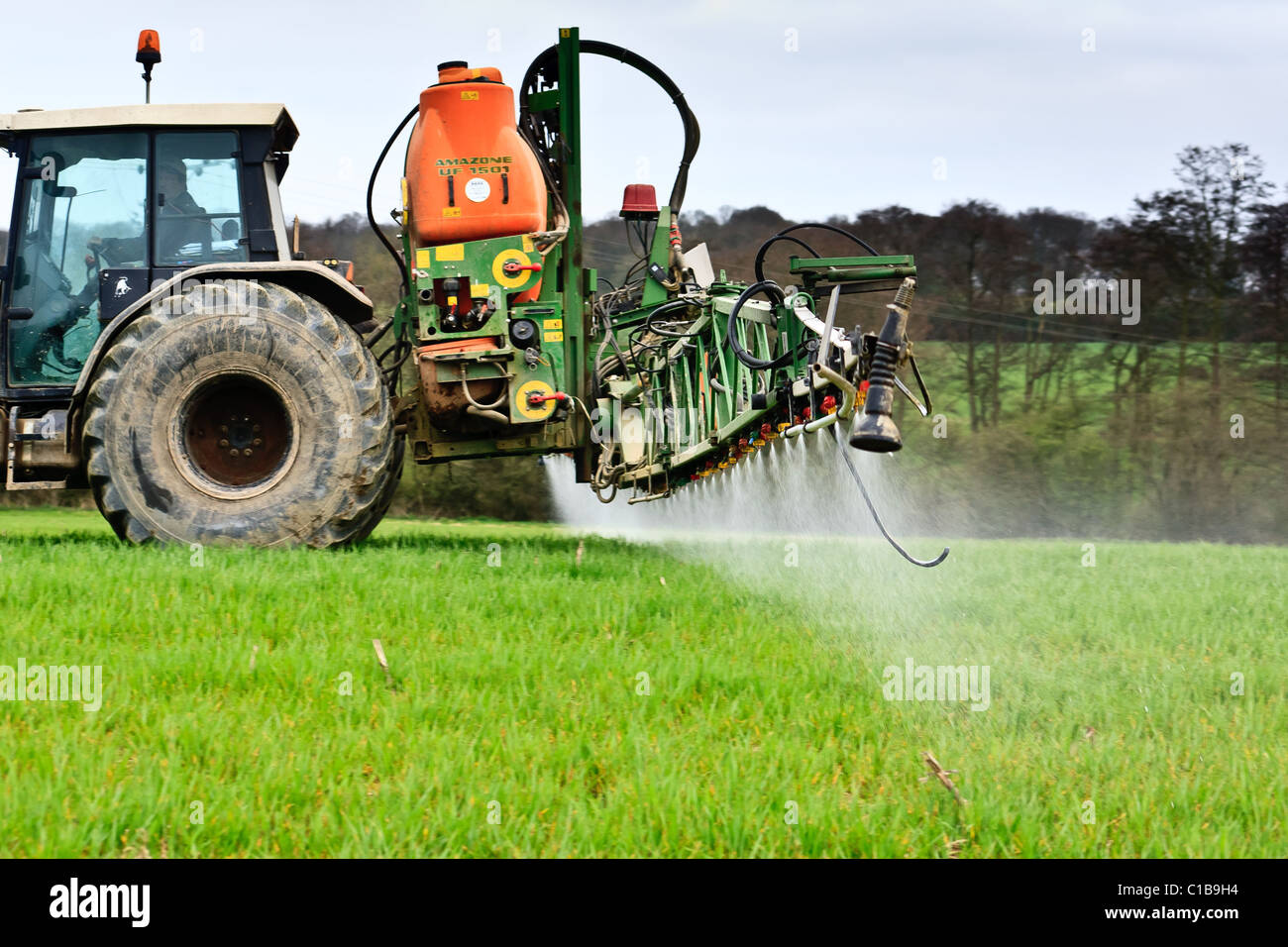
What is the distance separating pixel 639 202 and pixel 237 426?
3459 millimetres

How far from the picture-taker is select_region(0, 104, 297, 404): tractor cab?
294 inches

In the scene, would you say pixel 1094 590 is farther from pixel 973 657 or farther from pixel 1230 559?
pixel 1230 559

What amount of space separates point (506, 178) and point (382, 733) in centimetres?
470

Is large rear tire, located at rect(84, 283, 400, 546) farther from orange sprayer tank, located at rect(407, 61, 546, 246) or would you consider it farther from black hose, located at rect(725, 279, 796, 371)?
black hose, located at rect(725, 279, 796, 371)

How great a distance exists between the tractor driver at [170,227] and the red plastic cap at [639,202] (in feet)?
9.96

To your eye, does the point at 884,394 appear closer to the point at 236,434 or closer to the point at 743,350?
the point at 743,350

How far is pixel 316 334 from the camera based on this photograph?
7.15 meters

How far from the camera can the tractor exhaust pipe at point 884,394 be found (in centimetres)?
416

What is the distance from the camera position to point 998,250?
85.1 ft

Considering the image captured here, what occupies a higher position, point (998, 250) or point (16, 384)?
point (998, 250)

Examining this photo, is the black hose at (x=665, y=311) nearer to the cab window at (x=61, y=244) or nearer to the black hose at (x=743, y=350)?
the black hose at (x=743, y=350)

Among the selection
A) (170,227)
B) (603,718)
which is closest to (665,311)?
(170,227)

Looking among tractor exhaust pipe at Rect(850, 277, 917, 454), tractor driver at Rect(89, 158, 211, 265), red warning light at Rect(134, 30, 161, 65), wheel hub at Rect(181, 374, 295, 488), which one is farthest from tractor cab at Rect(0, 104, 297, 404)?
tractor exhaust pipe at Rect(850, 277, 917, 454)
